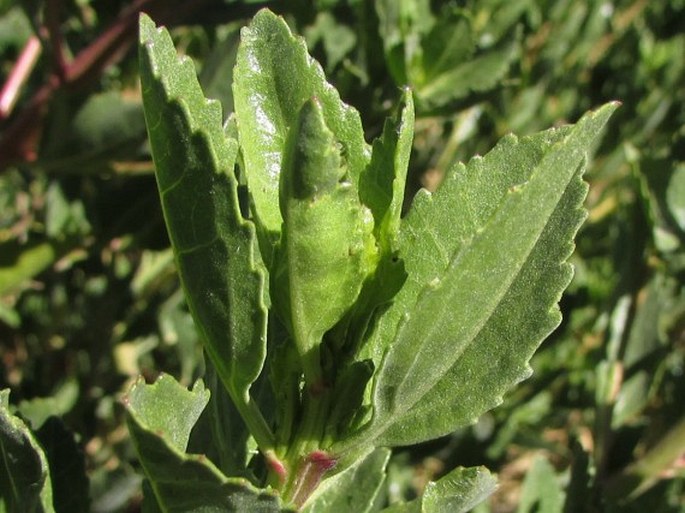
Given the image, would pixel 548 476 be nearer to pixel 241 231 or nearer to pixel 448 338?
pixel 448 338

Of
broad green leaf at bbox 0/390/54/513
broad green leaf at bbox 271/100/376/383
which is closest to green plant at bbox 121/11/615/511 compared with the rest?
broad green leaf at bbox 271/100/376/383

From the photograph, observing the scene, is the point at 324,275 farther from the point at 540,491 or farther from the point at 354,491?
the point at 540,491

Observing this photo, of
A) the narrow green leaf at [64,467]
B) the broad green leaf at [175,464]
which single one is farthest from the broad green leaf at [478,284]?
the narrow green leaf at [64,467]

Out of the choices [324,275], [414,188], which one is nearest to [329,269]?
[324,275]

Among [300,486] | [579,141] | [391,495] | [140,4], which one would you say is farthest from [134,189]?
[579,141]

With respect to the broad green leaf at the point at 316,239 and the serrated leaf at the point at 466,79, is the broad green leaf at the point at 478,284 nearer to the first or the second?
the broad green leaf at the point at 316,239
